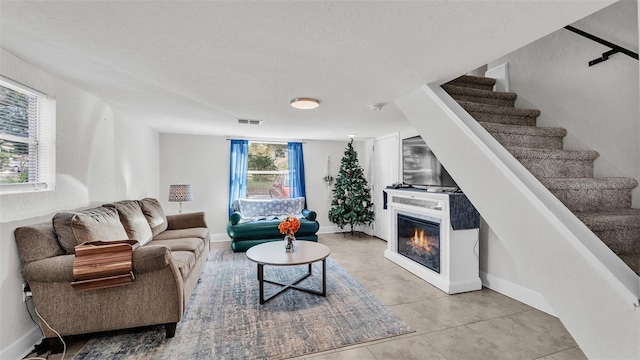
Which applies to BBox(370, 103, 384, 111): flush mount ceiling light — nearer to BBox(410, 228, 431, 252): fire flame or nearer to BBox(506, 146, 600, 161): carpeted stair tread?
BBox(506, 146, 600, 161): carpeted stair tread

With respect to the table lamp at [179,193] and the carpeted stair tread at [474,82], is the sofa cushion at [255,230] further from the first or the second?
the carpeted stair tread at [474,82]

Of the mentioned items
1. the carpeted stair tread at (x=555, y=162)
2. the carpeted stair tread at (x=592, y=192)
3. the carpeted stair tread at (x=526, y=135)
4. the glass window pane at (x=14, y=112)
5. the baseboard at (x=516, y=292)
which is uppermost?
the glass window pane at (x=14, y=112)

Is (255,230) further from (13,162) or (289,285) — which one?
(13,162)

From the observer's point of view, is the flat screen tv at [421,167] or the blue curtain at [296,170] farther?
the blue curtain at [296,170]

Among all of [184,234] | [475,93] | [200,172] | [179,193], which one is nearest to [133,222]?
[184,234]

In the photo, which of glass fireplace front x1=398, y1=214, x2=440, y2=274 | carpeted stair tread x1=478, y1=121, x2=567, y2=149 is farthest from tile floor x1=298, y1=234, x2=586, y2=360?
Answer: carpeted stair tread x1=478, y1=121, x2=567, y2=149

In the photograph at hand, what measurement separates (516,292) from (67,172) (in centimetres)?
463

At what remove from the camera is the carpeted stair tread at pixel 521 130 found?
2.12 m

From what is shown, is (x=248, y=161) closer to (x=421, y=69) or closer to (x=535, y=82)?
(x=421, y=69)

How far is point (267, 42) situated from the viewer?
65.7 inches

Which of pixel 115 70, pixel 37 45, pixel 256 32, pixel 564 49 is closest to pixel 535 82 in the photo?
pixel 564 49

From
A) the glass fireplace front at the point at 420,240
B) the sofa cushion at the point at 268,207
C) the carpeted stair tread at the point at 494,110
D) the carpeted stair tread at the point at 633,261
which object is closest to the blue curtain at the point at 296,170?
the sofa cushion at the point at 268,207

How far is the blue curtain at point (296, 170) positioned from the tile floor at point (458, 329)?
2906mm

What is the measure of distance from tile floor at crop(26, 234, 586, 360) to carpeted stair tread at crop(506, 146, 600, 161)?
4.80 feet
